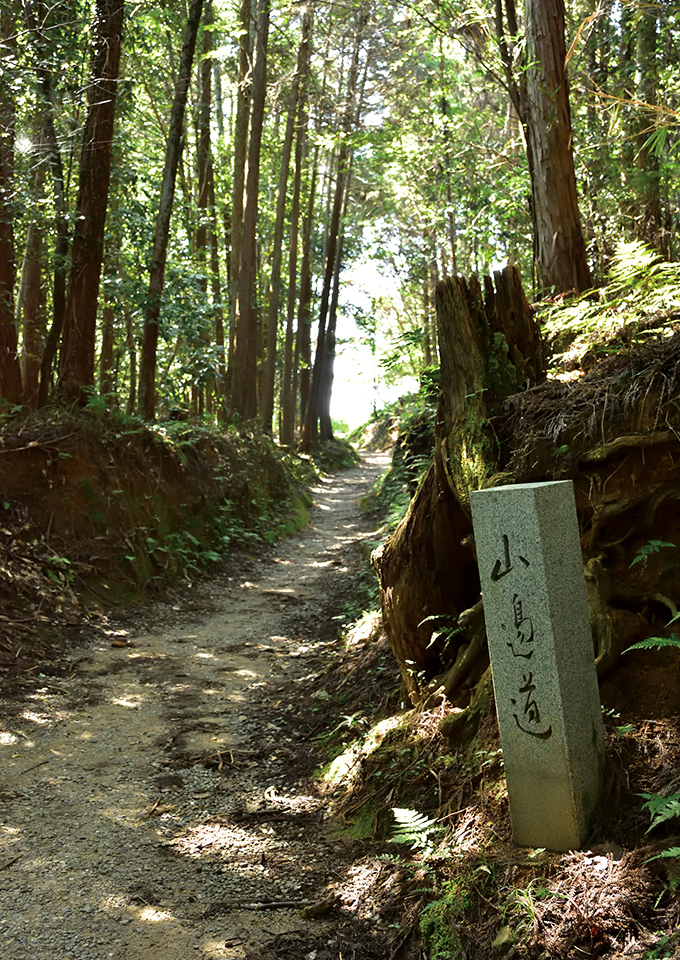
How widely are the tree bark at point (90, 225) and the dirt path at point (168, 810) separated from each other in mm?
4092

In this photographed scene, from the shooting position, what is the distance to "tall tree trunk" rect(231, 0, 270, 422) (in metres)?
15.9

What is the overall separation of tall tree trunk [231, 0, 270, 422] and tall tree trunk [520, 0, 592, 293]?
9895 mm

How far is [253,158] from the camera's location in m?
16.5

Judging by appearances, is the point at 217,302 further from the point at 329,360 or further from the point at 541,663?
the point at 541,663

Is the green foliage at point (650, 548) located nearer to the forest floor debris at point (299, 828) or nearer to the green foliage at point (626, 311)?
the forest floor debris at point (299, 828)

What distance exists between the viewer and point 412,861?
3.81m

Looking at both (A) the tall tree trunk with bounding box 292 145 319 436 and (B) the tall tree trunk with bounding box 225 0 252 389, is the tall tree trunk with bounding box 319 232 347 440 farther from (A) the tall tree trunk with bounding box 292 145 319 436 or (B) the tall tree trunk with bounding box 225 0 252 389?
(B) the tall tree trunk with bounding box 225 0 252 389

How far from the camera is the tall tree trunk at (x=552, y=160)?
7340mm

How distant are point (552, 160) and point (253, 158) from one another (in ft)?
34.9

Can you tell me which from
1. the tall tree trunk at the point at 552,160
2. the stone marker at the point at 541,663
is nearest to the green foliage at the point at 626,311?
the tall tree trunk at the point at 552,160

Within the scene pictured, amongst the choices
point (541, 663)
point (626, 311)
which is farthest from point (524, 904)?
point (626, 311)

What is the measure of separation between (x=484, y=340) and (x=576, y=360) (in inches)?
32.5

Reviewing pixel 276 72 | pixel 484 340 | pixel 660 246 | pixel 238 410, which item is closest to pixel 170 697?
pixel 484 340

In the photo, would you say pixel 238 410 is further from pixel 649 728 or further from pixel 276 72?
pixel 649 728
